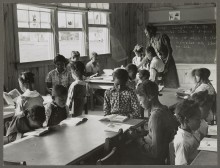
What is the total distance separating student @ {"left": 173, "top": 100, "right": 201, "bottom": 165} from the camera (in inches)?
76.6

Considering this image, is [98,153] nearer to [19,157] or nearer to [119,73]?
[19,157]

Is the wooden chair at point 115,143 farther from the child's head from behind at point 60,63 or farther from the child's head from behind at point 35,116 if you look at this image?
the child's head from behind at point 60,63

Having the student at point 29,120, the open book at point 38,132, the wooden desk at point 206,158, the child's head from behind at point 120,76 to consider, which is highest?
the child's head from behind at point 120,76

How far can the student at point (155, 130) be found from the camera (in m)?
2.20

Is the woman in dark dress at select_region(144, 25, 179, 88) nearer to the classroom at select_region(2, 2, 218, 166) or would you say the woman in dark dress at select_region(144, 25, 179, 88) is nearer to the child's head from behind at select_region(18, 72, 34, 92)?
the classroom at select_region(2, 2, 218, 166)

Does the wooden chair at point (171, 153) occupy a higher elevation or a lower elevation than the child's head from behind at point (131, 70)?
lower

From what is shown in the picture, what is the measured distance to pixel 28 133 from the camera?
2.30 meters

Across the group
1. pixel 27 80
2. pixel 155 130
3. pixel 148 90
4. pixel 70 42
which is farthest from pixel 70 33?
pixel 155 130

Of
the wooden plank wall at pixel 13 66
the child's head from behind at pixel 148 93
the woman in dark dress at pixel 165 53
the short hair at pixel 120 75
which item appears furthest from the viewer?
the woman in dark dress at pixel 165 53

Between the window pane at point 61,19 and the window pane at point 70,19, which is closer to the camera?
the window pane at point 61,19

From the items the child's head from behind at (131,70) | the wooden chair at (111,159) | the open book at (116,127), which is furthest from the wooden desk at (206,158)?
the child's head from behind at (131,70)

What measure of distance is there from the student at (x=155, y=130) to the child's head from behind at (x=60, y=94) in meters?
0.76

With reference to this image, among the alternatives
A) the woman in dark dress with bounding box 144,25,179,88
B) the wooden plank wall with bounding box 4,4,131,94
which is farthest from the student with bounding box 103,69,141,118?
the woman in dark dress with bounding box 144,25,179,88

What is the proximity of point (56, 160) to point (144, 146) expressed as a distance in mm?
758
